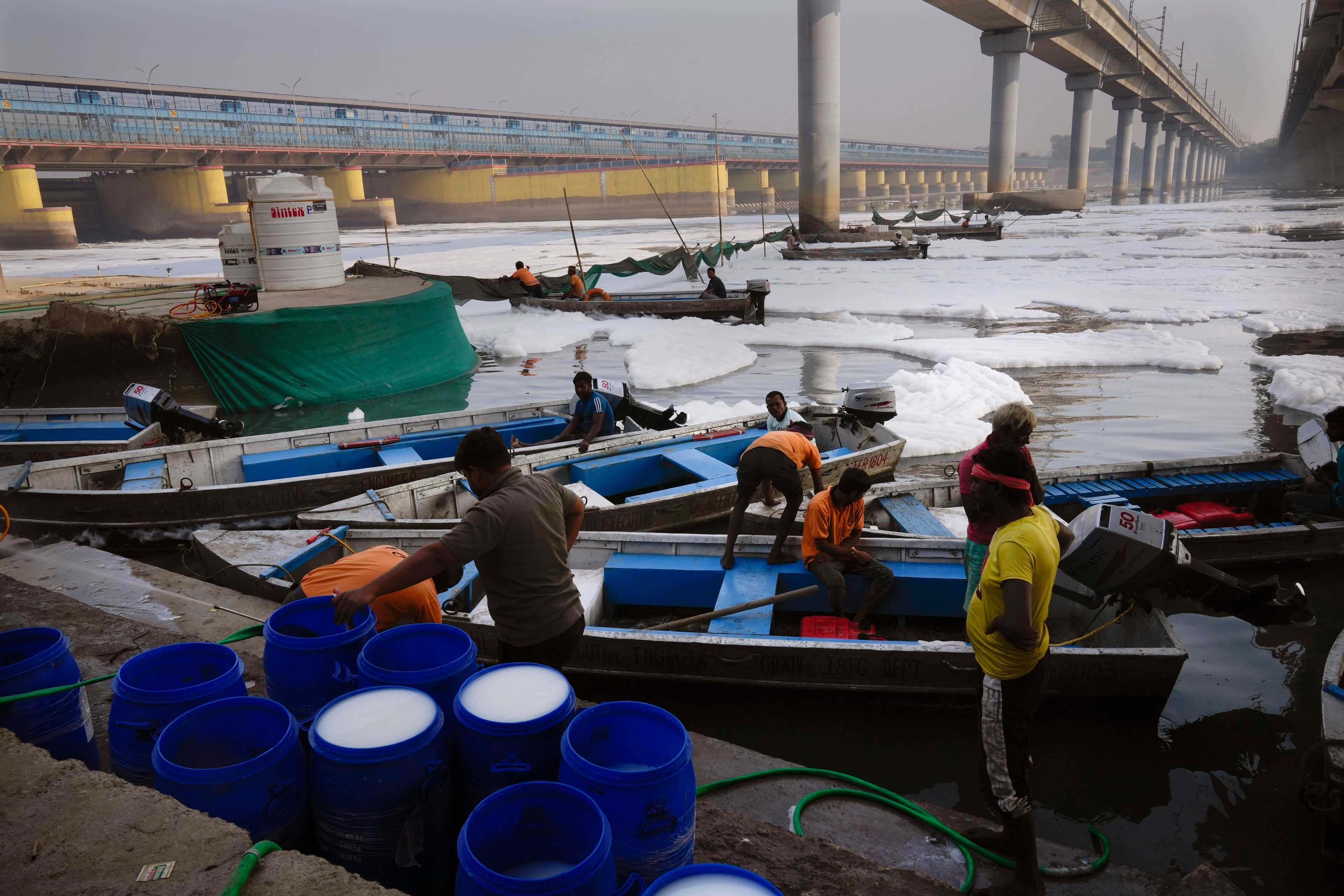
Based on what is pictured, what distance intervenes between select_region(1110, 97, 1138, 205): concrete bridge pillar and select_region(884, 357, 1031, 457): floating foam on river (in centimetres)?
8727

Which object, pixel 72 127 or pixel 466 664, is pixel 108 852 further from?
pixel 72 127

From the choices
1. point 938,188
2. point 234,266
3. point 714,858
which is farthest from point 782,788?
point 938,188

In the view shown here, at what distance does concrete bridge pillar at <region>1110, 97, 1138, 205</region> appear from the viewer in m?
84.3

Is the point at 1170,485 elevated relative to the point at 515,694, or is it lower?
lower

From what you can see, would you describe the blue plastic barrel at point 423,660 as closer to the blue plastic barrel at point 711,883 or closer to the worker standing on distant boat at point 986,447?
the blue plastic barrel at point 711,883

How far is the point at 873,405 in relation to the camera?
9.52 meters

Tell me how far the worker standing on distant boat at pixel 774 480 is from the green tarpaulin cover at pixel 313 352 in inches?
399

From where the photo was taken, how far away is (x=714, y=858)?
2992mm

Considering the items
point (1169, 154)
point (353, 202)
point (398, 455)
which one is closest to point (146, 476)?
point (398, 455)

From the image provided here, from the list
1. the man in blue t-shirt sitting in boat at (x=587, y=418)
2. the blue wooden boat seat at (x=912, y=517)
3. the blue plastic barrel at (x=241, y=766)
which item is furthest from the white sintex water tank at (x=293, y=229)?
the blue plastic barrel at (x=241, y=766)

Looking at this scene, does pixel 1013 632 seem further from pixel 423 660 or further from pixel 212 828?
pixel 212 828

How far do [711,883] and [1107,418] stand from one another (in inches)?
507

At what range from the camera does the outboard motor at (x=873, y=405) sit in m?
9.46

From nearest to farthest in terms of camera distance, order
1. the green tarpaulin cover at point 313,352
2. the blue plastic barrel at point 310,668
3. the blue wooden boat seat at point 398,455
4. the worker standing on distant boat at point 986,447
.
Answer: the blue plastic barrel at point 310,668 < the worker standing on distant boat at point 986,447 < the blue wooden boat seat at point 398,455 < the green tarpaulin cover at point 313,352
